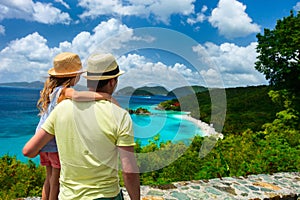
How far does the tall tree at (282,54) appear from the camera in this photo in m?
11.3

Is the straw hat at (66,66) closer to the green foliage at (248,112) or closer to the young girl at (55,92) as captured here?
the young girl at (55,92)

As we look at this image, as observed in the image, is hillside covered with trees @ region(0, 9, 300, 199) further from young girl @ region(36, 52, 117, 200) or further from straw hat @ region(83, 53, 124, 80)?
straw hat @ region(83, 53, 124, 80)

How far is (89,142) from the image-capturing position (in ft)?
3.87

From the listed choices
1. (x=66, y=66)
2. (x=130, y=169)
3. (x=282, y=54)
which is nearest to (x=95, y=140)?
(x=130, y=169)

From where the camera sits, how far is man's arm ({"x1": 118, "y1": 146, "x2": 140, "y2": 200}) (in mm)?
1164

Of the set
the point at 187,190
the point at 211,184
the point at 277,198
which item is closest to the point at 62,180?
the point at 187,190

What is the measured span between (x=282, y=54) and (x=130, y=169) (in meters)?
11.8

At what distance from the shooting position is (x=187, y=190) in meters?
3.02

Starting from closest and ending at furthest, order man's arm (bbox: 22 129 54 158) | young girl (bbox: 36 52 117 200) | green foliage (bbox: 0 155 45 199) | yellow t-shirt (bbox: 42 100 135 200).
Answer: yellow t-shirt (bbox: 42 100 135 200)
man's arm (bbox: 22 129 54 158)
young girl (bbox: 36 52 117 200)
green foliage (bbox: 0 155 45 199)

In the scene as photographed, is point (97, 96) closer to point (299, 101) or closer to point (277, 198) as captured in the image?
point (277, 198)

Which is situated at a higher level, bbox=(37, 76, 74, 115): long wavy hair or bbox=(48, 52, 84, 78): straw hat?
bbox=(48, 52, 84, 78): straw hat

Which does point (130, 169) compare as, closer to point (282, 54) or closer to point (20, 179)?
point (20, 179)

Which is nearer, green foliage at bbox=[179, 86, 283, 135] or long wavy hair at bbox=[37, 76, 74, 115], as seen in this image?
long wavy hair at bbox=[37, 76, 74, 115]

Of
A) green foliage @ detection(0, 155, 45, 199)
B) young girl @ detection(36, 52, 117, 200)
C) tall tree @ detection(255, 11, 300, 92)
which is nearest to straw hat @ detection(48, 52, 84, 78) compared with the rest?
young girl @ detection(36, 52, 117, 200)
